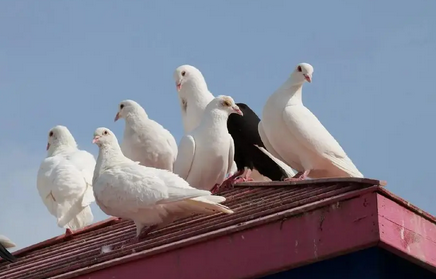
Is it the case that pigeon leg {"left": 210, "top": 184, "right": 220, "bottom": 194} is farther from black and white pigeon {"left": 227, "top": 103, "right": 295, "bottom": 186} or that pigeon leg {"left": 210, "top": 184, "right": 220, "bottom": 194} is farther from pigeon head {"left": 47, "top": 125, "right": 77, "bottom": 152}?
pigeon head {"left": 47, "top": 125, "right": 77, "bottom": 152}

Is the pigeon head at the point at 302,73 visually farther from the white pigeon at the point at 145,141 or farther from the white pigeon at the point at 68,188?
the white pigeon at the point at 68,188

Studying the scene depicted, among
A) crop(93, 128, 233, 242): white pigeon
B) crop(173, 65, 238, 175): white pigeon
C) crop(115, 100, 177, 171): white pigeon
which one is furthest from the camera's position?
crop(173, 65, 238, 175): white pigeon

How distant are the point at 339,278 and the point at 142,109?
602cm

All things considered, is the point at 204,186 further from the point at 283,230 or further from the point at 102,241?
the point at 283,230

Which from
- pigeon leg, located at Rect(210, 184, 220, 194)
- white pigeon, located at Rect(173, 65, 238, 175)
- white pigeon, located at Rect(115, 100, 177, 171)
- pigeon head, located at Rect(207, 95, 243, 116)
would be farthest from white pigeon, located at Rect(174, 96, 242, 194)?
white pigeon, located at Rect(173, 65, 238, 175)

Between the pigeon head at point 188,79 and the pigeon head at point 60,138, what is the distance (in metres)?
1.85

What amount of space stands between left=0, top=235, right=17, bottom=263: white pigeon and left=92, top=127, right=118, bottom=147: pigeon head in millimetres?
1137

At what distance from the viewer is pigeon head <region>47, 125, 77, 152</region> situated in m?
14.6

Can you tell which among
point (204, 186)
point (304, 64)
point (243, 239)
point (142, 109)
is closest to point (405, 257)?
point (243, 239)

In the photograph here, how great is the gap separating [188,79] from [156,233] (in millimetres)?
4500

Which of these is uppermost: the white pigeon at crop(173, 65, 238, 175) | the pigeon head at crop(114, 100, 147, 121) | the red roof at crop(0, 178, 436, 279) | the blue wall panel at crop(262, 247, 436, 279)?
the white pigeon at crop(173, 65, 238, 175)

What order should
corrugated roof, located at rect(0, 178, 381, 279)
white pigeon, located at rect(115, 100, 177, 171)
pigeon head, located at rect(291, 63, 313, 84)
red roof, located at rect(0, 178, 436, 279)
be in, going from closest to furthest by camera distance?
1. red roof, located at rect(0, 178, 436, 279)
2. corrugated roof, located at rect(0, 178, 381, 279)
3. pigeon head, located at rect(291, 63, 313, 84)
4. white pigeon, located at rect(115, 100, 177, 171)

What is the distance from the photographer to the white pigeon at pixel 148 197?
8727 millimetres

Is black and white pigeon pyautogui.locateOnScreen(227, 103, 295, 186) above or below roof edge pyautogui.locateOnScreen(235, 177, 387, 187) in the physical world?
above
